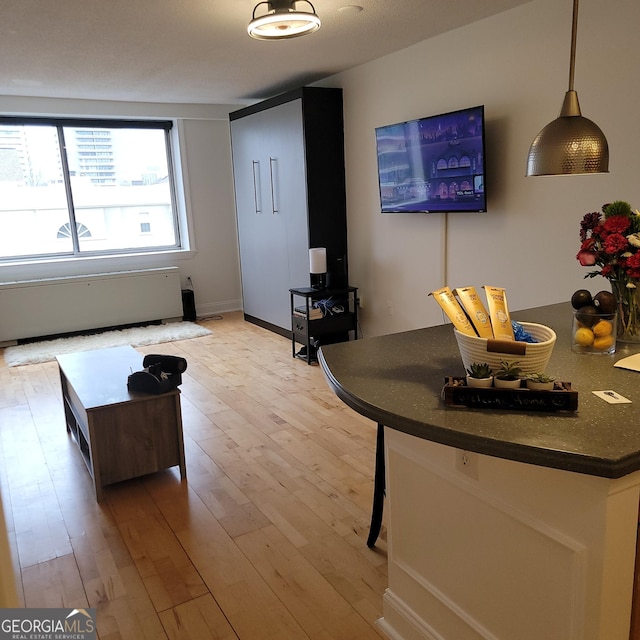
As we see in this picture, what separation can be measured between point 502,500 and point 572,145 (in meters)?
1.04

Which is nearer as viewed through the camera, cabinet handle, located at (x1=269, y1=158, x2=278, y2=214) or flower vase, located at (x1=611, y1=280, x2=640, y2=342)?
flower vase, located at (x1=611, y1=280, x2=640, y2=342)

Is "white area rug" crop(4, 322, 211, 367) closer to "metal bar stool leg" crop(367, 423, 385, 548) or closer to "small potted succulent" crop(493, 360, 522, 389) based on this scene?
"metal bar stool leg" crop(367, 423, 385, 548)

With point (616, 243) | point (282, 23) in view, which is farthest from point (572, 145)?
point (282, 23)

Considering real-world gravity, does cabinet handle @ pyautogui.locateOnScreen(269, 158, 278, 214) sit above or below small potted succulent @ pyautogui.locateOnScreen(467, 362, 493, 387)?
above

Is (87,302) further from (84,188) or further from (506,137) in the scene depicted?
(506,137)

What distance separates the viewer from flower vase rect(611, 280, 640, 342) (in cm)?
187

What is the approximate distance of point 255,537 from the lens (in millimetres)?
2445

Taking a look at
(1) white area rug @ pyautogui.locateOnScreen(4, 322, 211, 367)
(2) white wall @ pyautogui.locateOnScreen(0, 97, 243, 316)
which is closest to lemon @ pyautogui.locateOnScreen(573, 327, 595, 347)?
(1) white area rug @ pyautogui.locateOnScreen(4, 322, 211, 367)

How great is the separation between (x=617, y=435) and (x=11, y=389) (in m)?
4.50

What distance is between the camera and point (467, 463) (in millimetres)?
1516

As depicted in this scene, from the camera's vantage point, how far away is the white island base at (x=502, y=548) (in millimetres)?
1242

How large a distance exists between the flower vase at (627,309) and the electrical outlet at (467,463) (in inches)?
30.9

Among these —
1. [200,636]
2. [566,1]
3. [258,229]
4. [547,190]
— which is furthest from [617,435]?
[258,229]

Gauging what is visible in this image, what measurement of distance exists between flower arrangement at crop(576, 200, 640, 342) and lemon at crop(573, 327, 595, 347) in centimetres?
18
